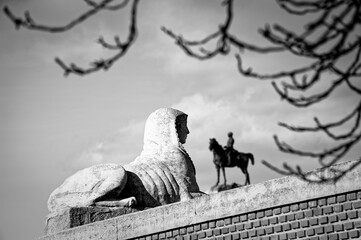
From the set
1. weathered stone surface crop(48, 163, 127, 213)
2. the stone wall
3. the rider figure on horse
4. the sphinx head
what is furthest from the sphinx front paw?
the rider figure on horse

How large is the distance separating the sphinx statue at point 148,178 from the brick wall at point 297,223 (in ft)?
8.85

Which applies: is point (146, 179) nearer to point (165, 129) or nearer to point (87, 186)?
point (87, 186)

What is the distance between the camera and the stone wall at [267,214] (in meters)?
12.2

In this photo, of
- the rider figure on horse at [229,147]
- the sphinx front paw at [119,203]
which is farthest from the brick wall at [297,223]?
the sphinx front paw at [119,203]

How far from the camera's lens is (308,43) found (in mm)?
6738

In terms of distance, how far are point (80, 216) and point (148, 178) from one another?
1528 mm

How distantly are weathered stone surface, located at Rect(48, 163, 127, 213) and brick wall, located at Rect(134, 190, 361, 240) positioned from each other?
2.75 meters

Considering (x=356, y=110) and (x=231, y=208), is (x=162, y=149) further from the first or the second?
(x=356, y=110)

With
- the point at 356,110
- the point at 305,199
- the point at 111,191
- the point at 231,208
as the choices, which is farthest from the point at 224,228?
the point at 356,110

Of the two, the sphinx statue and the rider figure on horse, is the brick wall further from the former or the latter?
the sphinx statue

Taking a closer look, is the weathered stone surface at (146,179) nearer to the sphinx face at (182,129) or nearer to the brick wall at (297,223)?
the sphinx face at (182,129)

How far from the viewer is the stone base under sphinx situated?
1553 cm

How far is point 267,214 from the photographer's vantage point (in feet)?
42.1

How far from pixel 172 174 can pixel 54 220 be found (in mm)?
2336
